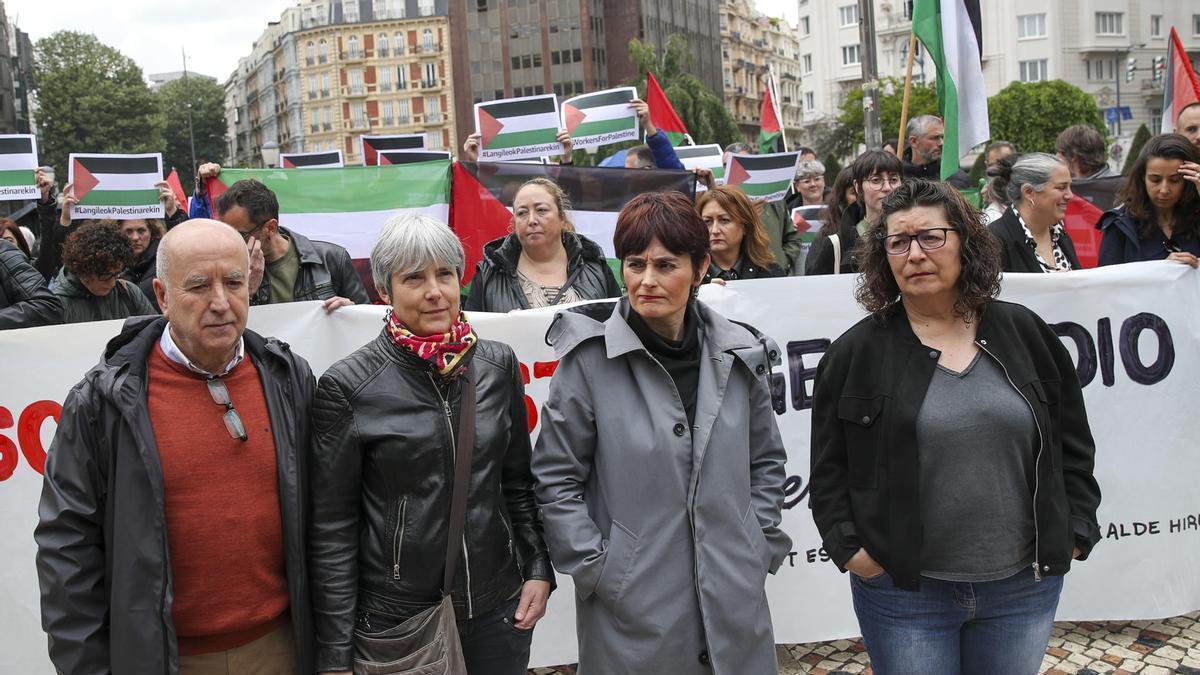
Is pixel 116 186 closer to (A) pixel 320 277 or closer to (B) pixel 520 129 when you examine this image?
(A) pixel 320 277

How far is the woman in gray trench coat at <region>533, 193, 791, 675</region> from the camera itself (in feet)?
8.99

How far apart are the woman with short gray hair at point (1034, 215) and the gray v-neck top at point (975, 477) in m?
2.27

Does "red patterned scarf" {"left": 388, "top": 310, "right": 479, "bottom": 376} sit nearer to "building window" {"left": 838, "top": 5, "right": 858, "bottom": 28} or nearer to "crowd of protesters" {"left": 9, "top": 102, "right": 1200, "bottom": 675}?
"crowd of protesters" {"left": 9, "top": 102, "right": 1200, "bottom": 675}

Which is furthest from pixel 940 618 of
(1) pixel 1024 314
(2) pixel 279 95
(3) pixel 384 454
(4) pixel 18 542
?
(2) pixel 279 95

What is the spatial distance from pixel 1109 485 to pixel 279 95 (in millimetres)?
131352

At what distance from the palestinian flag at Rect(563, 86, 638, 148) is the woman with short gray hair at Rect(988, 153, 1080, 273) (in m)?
3.03

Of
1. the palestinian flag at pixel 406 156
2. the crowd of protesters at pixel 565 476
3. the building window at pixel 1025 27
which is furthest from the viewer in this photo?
the building window at pixel 1025 27

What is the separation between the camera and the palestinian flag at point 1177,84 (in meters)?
7.64

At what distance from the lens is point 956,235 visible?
2939 mm

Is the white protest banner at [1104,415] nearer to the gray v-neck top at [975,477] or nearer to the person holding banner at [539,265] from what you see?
the person holding banner at [539,265]

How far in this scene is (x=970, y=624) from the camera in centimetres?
297

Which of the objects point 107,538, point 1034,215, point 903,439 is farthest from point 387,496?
→ point 1034,215

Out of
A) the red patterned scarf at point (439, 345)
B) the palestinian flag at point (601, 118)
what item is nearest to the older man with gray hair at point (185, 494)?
the red patterned scarf at point (439, 345)

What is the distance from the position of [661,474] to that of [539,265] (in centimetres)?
224
